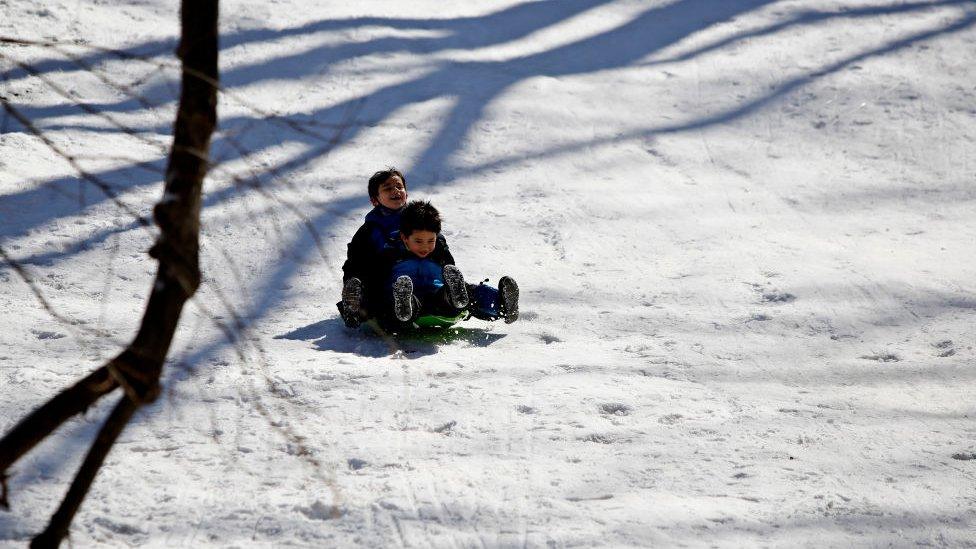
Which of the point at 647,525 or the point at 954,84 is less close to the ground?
the point at 954,84

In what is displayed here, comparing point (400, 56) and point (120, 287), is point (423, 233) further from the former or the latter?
point (400, 56)

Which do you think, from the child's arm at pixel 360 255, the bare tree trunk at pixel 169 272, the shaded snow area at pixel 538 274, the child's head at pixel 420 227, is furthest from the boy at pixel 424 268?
the bare tree trunk at pixel 169 272

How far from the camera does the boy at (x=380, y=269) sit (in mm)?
5285

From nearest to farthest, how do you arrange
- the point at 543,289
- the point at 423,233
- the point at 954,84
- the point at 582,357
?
1. the point at 582,357
2. the point at 423,233
3. the point at 543,289
4. the point at 954,84

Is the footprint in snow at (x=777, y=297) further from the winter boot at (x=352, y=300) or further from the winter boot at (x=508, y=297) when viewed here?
the winter boot at (x=352, y=300)

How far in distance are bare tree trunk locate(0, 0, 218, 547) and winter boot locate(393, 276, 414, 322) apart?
3228 millimetres

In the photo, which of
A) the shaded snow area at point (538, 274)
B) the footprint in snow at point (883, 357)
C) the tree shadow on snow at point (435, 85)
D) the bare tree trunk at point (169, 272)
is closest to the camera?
the bare tree trunk at point (169, 272)

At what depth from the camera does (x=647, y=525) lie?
3.35 m

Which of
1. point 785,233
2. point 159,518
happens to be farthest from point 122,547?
point 785,233

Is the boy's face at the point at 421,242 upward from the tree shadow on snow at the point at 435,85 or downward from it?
downward

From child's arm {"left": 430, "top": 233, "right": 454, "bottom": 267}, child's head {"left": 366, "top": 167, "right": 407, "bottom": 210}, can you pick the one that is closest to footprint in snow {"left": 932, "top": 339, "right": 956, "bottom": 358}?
child's arm {"left": 430, "top": 233, "right": 454, "bottom": 267}

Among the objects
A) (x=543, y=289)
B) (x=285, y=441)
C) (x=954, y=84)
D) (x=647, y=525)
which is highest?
(x=954, y=84)

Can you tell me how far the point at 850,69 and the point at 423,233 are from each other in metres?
7.02

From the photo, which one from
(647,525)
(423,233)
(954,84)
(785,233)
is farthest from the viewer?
(954,84)
